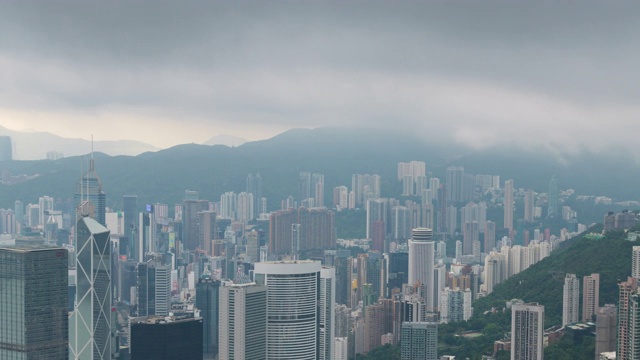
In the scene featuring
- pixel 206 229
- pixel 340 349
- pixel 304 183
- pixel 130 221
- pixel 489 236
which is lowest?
pixel 340 349

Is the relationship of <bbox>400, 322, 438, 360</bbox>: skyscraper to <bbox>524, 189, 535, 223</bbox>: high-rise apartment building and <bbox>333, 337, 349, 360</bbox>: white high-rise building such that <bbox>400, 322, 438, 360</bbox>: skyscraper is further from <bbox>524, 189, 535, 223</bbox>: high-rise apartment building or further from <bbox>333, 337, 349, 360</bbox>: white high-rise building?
<bbox>524, 189, 535, 223</bbox>: high-rise apartment building

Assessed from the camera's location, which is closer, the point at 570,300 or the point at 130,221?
the point at 570,300

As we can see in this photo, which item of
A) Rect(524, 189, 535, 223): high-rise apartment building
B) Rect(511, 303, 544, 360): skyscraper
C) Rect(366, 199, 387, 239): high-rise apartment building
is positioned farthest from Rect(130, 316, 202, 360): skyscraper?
Rect(524, 189, 535, 223): high-rise apartment building

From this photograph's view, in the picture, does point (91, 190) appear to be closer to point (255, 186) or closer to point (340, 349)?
point (255, 186)

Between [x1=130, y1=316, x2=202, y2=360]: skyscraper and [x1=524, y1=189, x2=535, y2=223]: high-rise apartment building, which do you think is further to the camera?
[x1=524, y1=189, x2=535, y2=223]: high-rise apartment building

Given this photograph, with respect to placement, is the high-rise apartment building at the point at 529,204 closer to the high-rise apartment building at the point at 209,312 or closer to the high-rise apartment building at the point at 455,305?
the high-rise apartment building at the point at 455,305

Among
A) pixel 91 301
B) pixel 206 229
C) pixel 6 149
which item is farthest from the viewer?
pixel 206 229

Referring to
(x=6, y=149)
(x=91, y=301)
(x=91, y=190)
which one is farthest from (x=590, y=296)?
(x=91, y=190)
